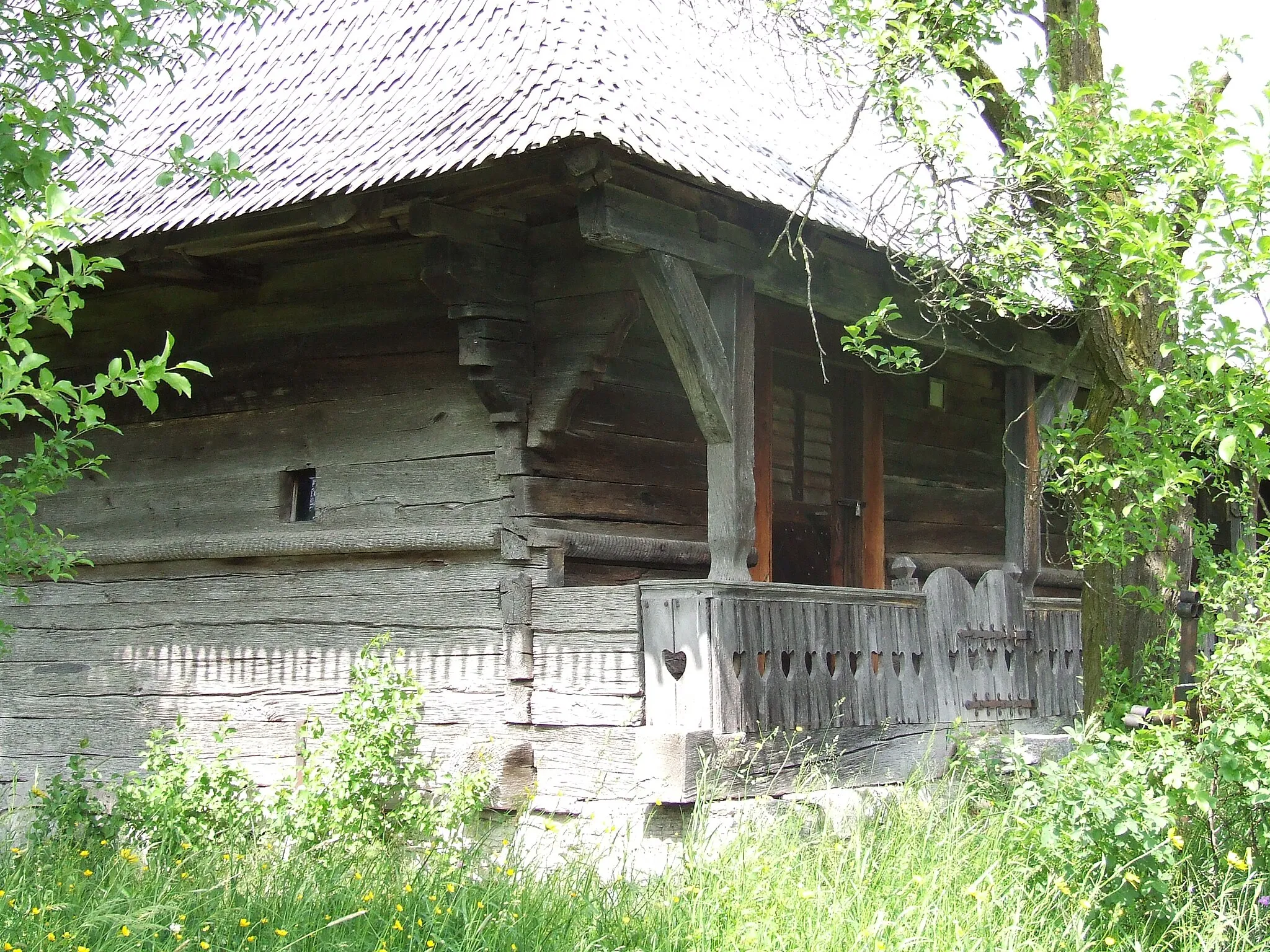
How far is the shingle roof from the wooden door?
149 centimetres

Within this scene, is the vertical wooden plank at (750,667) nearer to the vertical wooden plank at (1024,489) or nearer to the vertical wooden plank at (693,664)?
the vertical wooden plank at (693,664)

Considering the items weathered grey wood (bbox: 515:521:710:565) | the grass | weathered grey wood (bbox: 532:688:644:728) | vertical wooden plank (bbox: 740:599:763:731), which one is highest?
weathered grey wood (bbox: 515:521:710:565)

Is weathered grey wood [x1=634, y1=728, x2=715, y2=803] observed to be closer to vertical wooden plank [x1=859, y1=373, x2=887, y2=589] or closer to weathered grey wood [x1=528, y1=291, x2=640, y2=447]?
weathered grey wood [x1=528, y1=291, x2=640, y2=447]

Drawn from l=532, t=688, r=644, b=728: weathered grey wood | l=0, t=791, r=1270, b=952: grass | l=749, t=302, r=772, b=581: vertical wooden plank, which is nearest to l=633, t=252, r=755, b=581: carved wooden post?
l=532, t=688, r=644, b=728: weathered grey wood

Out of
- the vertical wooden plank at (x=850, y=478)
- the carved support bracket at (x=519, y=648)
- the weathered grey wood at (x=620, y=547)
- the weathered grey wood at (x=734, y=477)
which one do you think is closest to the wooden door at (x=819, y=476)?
the vertical wooden plank at (x=850, y=478)

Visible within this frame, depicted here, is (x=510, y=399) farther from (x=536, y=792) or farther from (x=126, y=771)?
(x=126, y=771)

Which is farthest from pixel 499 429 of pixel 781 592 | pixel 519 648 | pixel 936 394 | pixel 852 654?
pixel 936 394

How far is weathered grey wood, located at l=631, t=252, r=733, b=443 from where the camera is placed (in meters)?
6.66


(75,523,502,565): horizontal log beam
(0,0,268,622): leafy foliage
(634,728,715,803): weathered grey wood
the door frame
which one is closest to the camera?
(0,0,268,622): leafy foliage

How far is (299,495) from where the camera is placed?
8.30 metres

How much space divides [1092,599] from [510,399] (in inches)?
120

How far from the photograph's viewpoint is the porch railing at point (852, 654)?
21.3 ft

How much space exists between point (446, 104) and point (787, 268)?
1.94 metres

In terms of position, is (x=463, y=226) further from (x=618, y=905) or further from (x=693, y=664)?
(x=618, y=905)
